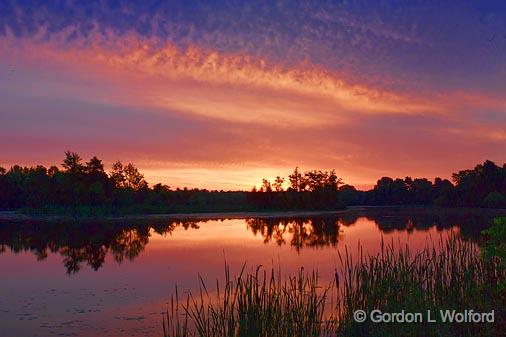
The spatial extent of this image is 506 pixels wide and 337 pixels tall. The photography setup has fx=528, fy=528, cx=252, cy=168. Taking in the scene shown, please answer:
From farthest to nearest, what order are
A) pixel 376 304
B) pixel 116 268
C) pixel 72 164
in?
pixel 72 164, pixel 116 268, pixel 376 304

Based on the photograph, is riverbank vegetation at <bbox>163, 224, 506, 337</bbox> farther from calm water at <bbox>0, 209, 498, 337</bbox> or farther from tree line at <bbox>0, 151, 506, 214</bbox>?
tree line at <bbox>0, 151, 506, 214</bbox>

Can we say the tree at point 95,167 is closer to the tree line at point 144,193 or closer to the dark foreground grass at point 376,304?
the tree line at point 144,193

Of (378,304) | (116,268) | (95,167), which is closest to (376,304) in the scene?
(378,304)

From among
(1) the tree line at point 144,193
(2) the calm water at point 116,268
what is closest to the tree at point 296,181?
(1) the tree line at point 144,193

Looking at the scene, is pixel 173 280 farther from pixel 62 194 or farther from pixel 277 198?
pixel 277 198

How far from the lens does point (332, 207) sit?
85625 mm

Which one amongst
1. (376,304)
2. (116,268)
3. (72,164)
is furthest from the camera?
(72,164)

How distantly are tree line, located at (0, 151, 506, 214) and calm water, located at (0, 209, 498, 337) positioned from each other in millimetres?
30111

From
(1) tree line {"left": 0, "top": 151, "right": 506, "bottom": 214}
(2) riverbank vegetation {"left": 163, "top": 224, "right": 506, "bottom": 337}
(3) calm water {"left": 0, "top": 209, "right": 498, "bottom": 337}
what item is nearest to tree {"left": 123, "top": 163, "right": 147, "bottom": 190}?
(1) tree line {"left": 0, "top": 151, "right": 506, "bottom": 214}

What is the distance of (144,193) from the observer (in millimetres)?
75000

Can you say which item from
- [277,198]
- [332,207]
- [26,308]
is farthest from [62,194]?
[26,308]

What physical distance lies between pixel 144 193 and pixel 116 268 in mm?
55962

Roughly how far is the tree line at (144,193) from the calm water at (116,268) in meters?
30.1

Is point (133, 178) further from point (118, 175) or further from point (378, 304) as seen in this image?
point (378, 304)
